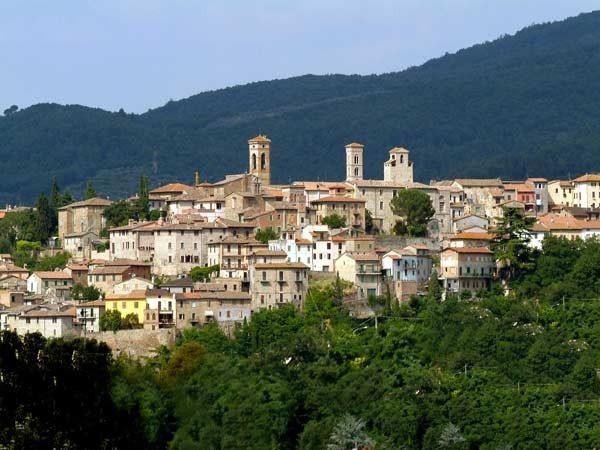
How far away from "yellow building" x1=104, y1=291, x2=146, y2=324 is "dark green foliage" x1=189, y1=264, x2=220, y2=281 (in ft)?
12.6

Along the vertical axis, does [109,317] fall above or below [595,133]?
below

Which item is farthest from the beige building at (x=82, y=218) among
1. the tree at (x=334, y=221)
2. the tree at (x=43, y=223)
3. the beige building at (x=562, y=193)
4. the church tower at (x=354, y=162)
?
the beige building at (x=562, y=193)

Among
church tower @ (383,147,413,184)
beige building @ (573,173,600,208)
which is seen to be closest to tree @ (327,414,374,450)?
church tower @ (383,147,413,184)

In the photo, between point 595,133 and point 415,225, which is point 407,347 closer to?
point 415,225

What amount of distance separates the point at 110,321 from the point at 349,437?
1524cm

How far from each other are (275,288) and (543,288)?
10.4m

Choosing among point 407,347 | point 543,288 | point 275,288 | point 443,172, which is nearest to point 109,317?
point 275,288

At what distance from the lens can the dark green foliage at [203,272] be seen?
81375 millimetres

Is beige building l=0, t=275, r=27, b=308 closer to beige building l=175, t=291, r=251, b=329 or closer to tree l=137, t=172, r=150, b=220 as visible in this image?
tree l=137, t=172, r=150, b=220

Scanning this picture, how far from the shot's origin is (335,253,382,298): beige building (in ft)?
257

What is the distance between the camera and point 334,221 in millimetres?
85000

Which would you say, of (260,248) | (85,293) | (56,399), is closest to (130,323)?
(85,293)

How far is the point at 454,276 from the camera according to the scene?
79500 millimetres

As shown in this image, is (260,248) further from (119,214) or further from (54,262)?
(119,214)
